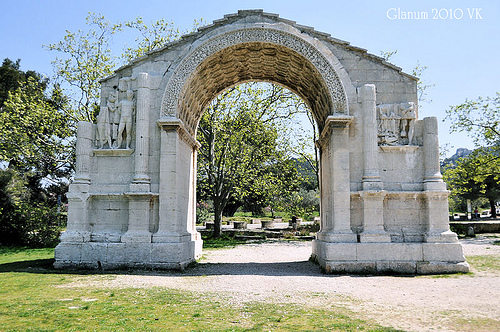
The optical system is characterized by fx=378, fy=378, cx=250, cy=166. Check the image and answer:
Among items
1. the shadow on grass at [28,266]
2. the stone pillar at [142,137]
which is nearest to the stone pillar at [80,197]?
the shadow on grass at [28,266]

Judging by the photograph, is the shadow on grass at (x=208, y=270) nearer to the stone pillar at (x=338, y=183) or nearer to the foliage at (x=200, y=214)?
the stone pillar at (x=338, y=183)

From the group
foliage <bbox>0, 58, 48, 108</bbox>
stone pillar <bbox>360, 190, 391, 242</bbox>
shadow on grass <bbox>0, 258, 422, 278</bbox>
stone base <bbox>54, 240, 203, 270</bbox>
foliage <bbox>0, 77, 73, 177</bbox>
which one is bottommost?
shadow on grass <bbox>0, 258, 422, 278</bbox>

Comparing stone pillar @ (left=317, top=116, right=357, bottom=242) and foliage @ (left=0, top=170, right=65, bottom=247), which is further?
foliage @ (left=0, top=170, right=65, bottom=247)

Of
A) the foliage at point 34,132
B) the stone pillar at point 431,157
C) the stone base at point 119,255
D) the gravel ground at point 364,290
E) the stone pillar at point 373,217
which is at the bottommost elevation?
the gravel ground at point 364,290

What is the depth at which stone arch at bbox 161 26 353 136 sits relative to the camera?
10711 millimetres

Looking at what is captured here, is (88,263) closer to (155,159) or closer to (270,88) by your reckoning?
(155,159)

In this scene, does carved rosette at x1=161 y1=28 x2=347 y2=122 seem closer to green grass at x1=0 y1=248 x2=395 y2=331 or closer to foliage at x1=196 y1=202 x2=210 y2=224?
green grass at x1=0 y1=248 x2=395 y2=331

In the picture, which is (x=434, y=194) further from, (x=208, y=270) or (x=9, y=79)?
(x=9, y=79)

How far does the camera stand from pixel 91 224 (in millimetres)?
10664

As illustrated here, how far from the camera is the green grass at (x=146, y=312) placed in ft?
16.6

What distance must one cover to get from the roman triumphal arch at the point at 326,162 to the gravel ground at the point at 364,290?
2.73ft

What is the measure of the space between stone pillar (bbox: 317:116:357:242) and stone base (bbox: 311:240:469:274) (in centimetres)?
36

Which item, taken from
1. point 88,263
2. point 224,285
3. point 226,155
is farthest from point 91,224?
point 226,155

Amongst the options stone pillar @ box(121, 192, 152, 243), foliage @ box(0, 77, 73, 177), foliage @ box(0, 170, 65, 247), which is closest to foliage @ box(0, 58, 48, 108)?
foliage @ box(0, 77, 73, 177)
